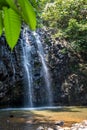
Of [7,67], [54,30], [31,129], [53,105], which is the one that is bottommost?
[31,129]

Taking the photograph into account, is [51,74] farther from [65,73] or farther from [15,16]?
[15,16]

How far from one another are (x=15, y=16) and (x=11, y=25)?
2 centimetres

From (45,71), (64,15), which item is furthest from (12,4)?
(64,15)

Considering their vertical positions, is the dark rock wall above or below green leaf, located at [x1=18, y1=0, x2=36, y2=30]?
above

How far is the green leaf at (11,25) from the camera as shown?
53 cm

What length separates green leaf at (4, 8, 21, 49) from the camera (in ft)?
1.74

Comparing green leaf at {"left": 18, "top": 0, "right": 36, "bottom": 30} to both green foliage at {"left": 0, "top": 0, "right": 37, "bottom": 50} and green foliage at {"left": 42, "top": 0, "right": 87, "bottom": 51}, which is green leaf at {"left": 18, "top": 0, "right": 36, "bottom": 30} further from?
green foliage at {"left": 42, "top": 0, "right": 87, "bottom": 51}

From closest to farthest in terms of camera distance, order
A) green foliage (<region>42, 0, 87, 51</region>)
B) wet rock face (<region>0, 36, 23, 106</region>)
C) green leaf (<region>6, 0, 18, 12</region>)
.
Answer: green leaf (<region>6, 0, 18, 12</region>) < wet rock face (<region>0, 36, 23, 106</region>) < green foliage (<region>42, 0, 87, 51</region>)

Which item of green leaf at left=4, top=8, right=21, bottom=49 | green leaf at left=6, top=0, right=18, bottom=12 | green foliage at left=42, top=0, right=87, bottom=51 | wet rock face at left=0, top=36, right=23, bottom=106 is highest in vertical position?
green foliage at left=42, top=0, right=87, bottom=51

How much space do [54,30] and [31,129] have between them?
13.0 m

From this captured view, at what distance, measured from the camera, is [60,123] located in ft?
31.8

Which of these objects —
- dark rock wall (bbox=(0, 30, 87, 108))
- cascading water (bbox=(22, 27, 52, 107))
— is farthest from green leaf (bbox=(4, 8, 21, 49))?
cascading water (bbox=(22, 27, 52, 107))

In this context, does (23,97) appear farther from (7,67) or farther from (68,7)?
(68,7)

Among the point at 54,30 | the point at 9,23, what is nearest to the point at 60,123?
the point at 9,23
